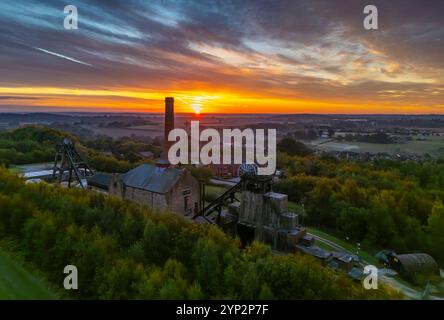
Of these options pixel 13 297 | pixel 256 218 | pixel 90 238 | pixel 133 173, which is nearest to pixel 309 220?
pixel 256 218

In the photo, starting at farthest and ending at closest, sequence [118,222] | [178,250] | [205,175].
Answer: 1. [205,175]
2. [118,222]
3. [178,250]

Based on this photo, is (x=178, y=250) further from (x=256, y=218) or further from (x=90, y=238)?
(x=256, y=218)

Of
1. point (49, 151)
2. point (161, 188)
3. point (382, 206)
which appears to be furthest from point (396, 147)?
point (49, 151)

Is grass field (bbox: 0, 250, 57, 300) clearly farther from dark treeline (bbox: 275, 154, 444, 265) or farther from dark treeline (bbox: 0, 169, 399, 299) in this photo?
dark treeline (bbox: 275, 154, 444, 265)

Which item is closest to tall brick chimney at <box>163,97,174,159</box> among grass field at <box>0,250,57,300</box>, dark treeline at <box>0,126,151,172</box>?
grass field at <box>0,250,57,300</box>

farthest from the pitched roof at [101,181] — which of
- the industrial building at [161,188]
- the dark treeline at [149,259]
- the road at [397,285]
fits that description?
the road at [397,285]

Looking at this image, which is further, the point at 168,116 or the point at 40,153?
the point at 40,153

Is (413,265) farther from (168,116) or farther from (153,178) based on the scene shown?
(168,116)
